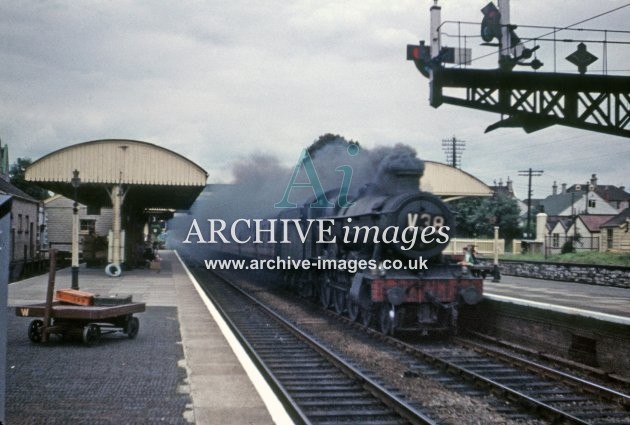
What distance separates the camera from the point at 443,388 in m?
8.57

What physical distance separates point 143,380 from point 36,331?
3389mm

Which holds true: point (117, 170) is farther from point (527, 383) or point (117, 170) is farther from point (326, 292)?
point (527, 383)

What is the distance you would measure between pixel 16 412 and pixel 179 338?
4.67m

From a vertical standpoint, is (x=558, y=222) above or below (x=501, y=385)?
above

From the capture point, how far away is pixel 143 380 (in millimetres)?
7832

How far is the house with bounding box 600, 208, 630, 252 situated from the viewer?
37481 millimetres

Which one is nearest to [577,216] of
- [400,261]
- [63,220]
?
[63,220]

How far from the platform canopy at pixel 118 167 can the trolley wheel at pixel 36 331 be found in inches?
→ 633

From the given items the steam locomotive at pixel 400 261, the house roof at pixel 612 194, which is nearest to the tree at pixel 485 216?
the house roof at pixel 612 194

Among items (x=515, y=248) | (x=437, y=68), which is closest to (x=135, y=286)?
(x=437, y=68)

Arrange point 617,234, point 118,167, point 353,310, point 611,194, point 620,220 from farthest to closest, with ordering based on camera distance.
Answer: point 611,194
point 620,220
point 617,234
point 118,167
point 353,310

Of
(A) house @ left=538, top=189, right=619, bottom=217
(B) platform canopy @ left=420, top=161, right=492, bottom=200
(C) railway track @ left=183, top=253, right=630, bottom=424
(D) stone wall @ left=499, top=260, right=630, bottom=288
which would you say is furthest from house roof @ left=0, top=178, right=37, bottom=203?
(A) house @ left=538, top=189, right=619, bottom=217

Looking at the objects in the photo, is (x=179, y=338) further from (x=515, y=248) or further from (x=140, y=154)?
(x=515, y=248)

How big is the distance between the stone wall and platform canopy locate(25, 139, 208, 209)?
575 inches
